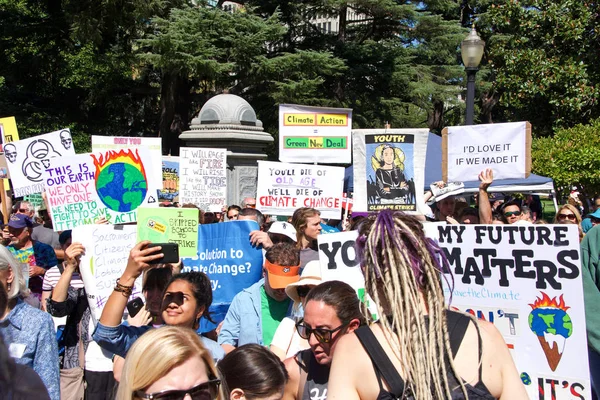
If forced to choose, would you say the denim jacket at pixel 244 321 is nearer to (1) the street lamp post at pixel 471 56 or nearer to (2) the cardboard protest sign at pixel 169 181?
(1) the street lamp post at pixel 471 56

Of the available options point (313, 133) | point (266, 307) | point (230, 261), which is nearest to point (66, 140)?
point (313, 133)

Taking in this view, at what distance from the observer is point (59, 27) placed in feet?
71.8

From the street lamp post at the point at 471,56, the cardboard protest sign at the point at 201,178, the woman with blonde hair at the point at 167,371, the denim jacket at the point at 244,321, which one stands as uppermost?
the street lamp post at the point at 471,56

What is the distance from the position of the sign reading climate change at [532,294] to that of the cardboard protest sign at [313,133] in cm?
442

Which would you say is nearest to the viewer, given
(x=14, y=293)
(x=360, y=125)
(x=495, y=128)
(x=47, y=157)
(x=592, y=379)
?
(x=14, y=293)

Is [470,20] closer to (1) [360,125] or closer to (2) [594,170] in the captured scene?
(1) [360,125]

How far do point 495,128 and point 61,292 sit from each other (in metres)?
4.51

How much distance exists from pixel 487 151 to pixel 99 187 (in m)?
3.82

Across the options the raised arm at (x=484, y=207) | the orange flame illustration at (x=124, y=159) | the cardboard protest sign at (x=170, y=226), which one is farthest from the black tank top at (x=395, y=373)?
the orange flame illustration at (x=124, y=159)

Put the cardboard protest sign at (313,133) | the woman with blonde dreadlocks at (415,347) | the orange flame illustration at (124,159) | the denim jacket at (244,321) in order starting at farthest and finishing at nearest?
the cardboard protest sign at (313,133) → the orange flame illustration at (124,159) → the denim jacket at (244,321) → the woman with blonde dreadlocks at (415,347)

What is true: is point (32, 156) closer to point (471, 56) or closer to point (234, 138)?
point (234, 138)

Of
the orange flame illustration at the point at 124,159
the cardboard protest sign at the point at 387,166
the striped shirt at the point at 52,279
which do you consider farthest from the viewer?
the cardboard protest sign at the point at 387,166

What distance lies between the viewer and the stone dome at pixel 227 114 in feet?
39.4

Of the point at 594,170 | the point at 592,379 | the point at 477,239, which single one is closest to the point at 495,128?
the point at 477,239
